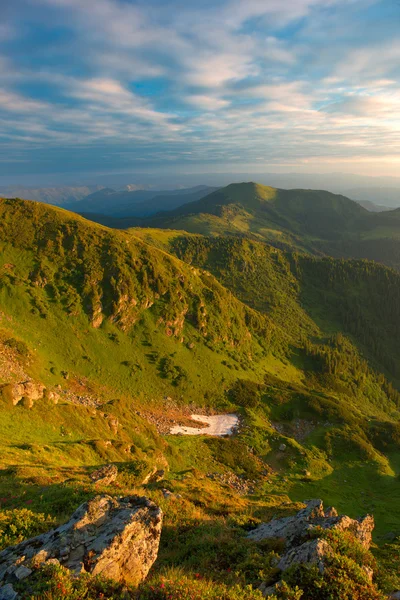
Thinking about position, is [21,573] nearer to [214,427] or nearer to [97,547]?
[97,547]

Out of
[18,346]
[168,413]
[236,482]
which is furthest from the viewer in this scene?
[168,413]

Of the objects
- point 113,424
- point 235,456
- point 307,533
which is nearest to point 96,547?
point 307,533

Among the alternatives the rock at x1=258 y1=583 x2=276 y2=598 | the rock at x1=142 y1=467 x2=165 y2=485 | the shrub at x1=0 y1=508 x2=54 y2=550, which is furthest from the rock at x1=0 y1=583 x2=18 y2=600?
the rock at x1=142 y1=467 x2=165 y2=485

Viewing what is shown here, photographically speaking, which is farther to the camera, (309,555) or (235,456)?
(235,456)

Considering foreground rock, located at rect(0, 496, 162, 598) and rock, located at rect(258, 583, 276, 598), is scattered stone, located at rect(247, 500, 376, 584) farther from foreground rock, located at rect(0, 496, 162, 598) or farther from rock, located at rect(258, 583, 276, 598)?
foreground rock, located at rect(0, 496, 162, 598)

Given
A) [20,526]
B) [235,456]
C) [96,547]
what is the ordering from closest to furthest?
[96,547] < [20,526] < [235,456]

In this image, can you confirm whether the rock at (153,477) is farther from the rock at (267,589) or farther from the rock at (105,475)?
the rock at (267,589)

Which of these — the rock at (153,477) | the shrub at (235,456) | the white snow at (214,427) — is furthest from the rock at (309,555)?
the white snow at (214,427)
